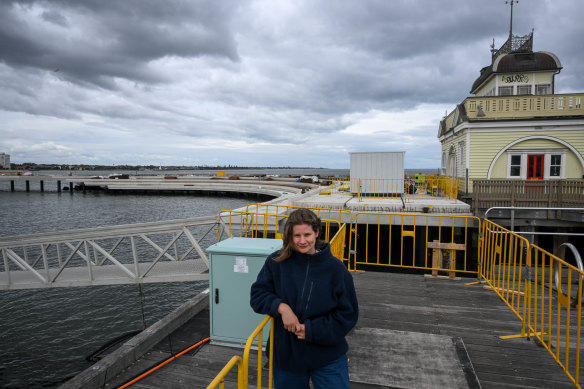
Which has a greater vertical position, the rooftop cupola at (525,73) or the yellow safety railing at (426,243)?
the rooftop cupola at (525,73)

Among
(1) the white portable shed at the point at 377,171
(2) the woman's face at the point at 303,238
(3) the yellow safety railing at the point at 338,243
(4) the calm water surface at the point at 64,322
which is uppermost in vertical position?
(1) the white portable shed at the point at 377,171

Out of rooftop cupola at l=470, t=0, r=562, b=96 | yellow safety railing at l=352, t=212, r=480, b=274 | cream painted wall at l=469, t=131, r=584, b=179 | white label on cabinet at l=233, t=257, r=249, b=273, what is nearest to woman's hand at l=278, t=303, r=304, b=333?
white label on cabinet at l=233, t=257, r=249, b=273

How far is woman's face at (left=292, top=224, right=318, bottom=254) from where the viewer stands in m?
2.75

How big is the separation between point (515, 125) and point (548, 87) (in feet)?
21.4

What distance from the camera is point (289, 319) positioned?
105 inches

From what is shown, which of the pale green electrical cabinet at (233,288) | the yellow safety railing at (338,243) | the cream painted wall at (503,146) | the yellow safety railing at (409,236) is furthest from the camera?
the cream painted wall at (503,146)

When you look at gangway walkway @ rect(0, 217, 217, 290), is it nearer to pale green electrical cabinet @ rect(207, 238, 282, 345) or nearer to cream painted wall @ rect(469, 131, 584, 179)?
pale green electrical cabinet @ rect(207, 238, 282, 345)

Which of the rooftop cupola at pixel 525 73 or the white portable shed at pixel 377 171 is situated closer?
the white portable shed at pixel 377 171

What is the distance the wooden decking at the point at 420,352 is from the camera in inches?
166

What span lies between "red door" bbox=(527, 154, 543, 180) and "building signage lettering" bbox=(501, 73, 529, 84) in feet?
21.4

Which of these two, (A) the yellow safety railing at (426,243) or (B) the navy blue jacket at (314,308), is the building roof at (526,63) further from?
(B) the navy blue jacket at (314,308)

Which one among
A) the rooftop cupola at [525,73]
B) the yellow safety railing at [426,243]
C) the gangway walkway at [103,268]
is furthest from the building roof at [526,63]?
the gangway walkway at [103,268]

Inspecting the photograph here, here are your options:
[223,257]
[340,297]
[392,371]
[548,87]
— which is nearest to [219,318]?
[223,257]

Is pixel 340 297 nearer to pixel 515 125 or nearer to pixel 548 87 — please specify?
pixel 515 125
